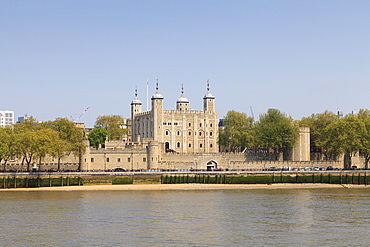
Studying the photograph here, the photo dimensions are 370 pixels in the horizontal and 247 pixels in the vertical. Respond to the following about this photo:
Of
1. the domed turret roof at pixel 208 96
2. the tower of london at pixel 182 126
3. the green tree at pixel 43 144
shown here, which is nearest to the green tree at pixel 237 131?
the tower of london at pixel 182 126

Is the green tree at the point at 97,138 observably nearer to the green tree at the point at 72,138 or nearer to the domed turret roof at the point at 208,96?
the domed turret roof at the point at 208,96

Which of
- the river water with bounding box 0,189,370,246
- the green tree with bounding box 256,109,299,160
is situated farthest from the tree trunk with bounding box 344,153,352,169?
the river water with bounding box 0,189,370,246

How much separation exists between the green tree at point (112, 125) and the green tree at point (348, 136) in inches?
2471

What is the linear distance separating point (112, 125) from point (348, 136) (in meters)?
70.3

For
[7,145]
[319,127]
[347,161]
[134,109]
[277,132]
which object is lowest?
[347,161]

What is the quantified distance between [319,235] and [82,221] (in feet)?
65.3

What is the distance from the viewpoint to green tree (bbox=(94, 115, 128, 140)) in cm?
15988

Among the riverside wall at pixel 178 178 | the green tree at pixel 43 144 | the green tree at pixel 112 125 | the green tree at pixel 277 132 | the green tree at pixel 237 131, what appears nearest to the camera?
the riverside wall at pixel 178 178

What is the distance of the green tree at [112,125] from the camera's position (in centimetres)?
15988

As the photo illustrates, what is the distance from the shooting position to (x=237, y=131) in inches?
5069

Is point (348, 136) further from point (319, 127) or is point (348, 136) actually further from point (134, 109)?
point (134, 109)

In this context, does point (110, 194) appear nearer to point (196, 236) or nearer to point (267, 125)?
point (196, 236)

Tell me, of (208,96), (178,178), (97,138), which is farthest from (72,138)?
(208,96)

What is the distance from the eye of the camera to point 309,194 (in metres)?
79.8
